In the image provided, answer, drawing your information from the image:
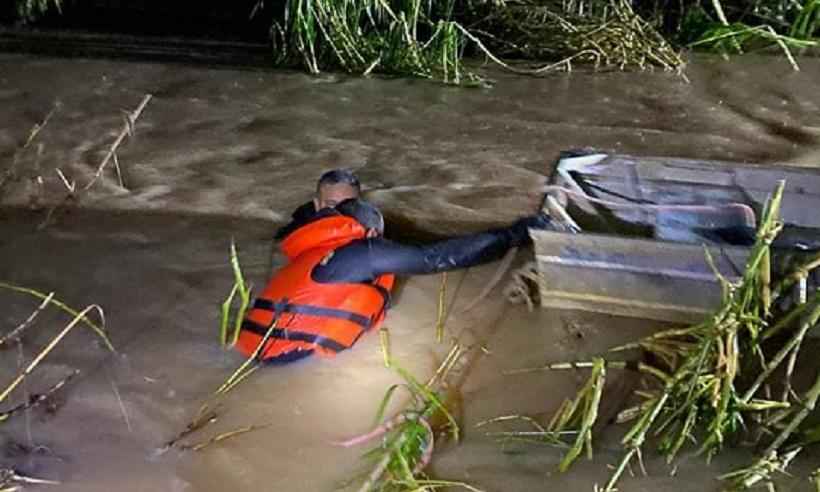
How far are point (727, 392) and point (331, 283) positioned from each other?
0.84 meters

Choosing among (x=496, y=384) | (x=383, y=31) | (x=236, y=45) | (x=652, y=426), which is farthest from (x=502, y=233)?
(x=236, y=45)

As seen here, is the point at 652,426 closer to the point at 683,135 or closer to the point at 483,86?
the point at 683,135

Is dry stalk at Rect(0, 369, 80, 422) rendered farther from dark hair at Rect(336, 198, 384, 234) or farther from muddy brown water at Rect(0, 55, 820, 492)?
dark hair at Rect(336, 198, 384, 234)

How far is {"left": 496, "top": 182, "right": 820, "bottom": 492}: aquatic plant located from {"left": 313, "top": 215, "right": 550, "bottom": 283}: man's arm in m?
0.54

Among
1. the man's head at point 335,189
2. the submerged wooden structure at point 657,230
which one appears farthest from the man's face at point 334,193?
the submerged wooden structure at point 657,230

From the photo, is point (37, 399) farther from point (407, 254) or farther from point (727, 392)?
point (727, 392)

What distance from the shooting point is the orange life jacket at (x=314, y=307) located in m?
2.56

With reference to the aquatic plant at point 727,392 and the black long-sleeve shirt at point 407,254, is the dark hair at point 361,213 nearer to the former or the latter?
the black long-sleeve shirt at point 407,254

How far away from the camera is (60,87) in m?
4.46

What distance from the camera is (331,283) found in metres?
2.58

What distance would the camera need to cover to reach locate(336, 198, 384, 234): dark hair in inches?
108

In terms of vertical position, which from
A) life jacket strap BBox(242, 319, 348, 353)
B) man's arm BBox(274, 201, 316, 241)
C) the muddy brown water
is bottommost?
the muddy brown water

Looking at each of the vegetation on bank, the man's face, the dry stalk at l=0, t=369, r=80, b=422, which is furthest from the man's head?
the vegetation on bank

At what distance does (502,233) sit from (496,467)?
0.79 metres
